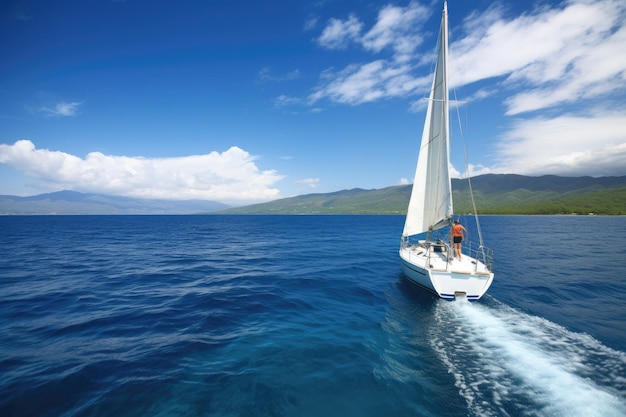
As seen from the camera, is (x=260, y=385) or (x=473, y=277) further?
(x=473, y=277)

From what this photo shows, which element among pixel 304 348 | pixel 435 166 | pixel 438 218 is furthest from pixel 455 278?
pixel 435 166

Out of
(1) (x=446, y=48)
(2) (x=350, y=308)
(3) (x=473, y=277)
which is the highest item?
(1) (x=446, y=48)

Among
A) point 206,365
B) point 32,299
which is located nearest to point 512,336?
point 206,365

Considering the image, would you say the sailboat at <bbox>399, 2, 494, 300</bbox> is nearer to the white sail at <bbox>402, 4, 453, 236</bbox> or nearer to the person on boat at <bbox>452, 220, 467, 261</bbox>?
the white sail at <bbox>402, 4, 453, 236</bbox>

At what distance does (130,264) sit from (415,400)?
3283 centimetres

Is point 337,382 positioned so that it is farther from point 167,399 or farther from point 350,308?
point 350,308

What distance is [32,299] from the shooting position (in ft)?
57.8

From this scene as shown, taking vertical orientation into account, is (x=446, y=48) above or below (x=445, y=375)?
above

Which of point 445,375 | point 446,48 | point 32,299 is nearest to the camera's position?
point 445,375

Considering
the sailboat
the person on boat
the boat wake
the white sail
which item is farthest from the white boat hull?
the white sail

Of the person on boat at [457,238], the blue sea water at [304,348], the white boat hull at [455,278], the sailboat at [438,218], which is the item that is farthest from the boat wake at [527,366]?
the person on boat at [457,238]

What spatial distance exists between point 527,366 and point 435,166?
1682 cm

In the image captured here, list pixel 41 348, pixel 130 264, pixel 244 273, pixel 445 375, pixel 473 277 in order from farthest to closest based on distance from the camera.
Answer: pixel 130 264 < pixel 244 273 < pixel 473 277 < pixel 41 348 < pixel 445 375

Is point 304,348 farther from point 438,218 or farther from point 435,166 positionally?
point 435,166
